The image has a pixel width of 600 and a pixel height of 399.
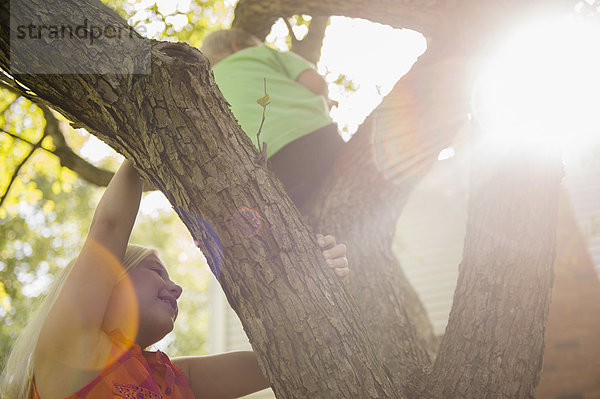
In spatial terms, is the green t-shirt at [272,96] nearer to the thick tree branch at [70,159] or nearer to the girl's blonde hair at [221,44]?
the girl's blonde hair at [221,44]

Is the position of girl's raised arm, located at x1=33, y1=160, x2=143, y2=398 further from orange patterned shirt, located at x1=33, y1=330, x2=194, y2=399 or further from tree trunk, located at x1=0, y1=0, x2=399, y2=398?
tree trunk, located at x1=0, y1=0, x2=399, y2=398

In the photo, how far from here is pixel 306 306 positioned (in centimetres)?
139

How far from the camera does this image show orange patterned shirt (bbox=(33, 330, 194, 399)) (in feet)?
5.20

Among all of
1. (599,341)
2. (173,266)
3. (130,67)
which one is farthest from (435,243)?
(173,266)

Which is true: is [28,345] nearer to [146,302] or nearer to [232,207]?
[146,302]

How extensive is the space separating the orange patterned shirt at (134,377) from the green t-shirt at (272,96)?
1.07 m

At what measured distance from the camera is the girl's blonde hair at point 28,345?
1.67 m

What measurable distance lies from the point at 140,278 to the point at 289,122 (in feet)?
3.46

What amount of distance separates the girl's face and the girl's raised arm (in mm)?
166

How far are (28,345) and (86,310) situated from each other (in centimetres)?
51

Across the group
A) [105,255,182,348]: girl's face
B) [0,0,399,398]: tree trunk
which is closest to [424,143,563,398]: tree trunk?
[0,0,399,398]: tree trunk

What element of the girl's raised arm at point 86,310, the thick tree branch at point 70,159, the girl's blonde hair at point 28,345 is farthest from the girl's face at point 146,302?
the thick tree branch at point 70,159

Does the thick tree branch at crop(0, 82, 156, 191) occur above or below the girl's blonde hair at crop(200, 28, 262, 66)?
below

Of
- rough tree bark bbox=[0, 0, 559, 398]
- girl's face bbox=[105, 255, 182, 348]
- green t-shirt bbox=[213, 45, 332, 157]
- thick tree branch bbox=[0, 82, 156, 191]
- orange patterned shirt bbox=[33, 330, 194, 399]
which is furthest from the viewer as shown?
thick tree branch bbox=[0, 82, 156, 191]
